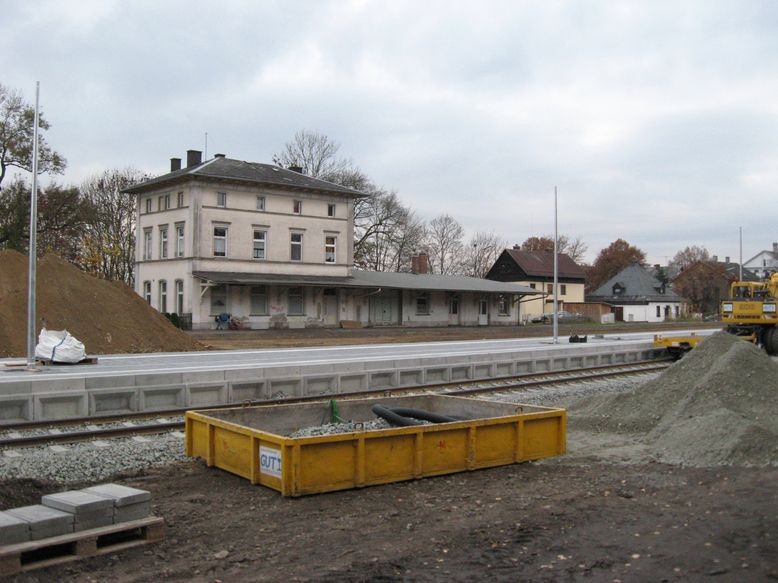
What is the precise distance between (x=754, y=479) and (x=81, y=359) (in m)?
20.0

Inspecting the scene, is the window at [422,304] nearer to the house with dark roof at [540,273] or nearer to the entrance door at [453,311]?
the entrance door at [453,311]

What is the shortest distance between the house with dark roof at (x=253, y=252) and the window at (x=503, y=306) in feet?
34.5

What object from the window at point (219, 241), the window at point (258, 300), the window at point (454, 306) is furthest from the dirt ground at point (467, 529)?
the window at point (454, 306)

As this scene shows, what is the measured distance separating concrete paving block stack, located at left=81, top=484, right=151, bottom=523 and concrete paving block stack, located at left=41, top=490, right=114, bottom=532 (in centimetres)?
6

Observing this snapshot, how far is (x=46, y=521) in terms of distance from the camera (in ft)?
21.7

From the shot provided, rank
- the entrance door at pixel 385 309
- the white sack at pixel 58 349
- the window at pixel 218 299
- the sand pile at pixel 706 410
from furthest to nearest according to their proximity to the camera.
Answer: the entrance door at pixel 385 309
the window at pixel 218 299
the white sack at pixel 58 349
the sand pile at pixel 706 410

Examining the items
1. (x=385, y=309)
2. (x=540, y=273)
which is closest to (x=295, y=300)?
(x=385, y=309)

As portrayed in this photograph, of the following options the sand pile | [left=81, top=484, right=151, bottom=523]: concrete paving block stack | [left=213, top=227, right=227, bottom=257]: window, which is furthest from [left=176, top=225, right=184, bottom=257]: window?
[left=81, top=484, right=151, bottom=523]: concrete paving block stack

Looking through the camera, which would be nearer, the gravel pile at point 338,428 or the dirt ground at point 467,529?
the dirt ground at point 467,529

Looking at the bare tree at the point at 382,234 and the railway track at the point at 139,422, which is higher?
the bare tree at the point at 382,234

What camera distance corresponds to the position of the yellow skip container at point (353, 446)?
8.95 meters

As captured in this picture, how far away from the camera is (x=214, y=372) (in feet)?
57.5

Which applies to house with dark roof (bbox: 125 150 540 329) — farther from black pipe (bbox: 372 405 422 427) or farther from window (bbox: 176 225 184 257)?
black pipe (bbox: 372 405 422 427)

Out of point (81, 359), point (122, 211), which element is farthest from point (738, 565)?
point (122, 211)
